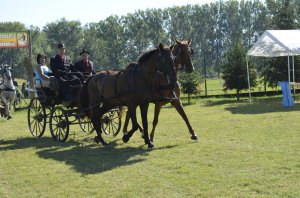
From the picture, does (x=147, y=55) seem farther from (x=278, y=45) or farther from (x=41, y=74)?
(x=278, y=45)

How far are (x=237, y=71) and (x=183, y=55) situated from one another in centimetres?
1462

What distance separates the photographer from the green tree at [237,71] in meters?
23.6

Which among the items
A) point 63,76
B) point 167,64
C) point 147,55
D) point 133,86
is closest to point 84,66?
point 63,76

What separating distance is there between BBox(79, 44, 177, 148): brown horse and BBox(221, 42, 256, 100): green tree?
46.9 feet

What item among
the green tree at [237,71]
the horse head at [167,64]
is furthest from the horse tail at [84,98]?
the green tree at [237,71]

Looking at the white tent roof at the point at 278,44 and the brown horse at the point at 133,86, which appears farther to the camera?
the white tent roof at the point at 278,44

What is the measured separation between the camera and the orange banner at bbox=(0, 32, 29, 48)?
27711mm

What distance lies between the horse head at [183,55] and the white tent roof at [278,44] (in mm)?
9631

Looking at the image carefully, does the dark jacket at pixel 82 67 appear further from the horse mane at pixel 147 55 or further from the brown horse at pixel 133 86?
the horse mane at pixel 147 55

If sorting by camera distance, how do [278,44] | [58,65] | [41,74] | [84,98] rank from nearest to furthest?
[84,98] < [58,65] < [41,74] < [278,44]

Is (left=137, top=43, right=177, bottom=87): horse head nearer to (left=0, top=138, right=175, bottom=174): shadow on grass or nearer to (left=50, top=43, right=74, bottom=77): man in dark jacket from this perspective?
(left=0, top=138, right=175, bottom=174): shadow on grass

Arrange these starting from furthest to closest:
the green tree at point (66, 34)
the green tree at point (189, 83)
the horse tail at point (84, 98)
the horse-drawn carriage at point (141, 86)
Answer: the green tree at point (66, 34) < the green tree at point (189, 83) < the horse tail at point (84, 98) < the horse-drawn carriage at point (141, 86)

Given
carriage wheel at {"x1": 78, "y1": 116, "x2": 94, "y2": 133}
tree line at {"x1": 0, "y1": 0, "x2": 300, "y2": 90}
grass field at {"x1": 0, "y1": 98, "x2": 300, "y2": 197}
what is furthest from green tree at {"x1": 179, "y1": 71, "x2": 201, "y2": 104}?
tree line at {"x1": 0, "y1": 0, "x2": 300, "y2": 90}

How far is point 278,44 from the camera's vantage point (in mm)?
18625
